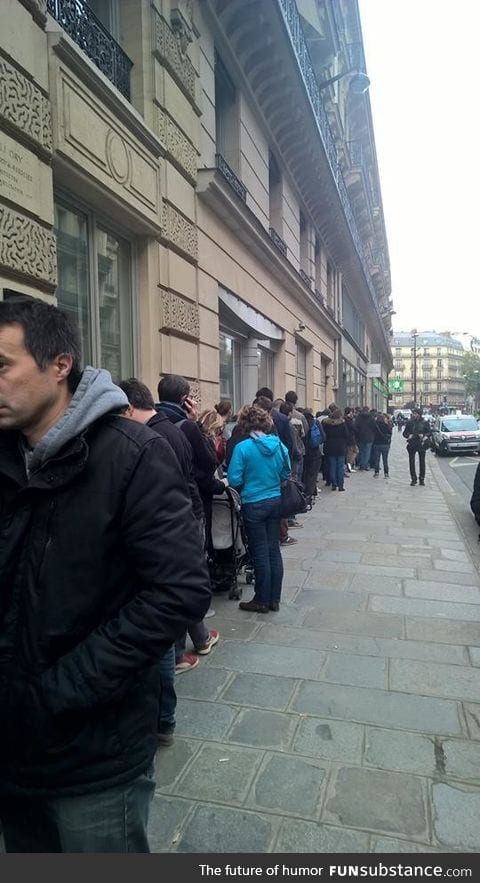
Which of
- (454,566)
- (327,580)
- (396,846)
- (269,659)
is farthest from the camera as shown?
(454,566)

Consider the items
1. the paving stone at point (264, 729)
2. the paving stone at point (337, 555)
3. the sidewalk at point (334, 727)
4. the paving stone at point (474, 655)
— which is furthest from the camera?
the paving stone at point (337, 555)

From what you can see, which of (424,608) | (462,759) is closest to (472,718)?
(462,759)

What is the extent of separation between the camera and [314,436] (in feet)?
35.3

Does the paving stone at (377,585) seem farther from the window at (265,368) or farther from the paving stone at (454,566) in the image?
the window at (265,368)

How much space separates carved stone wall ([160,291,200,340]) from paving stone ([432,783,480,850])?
5627mm

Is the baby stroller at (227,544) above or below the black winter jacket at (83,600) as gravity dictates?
below

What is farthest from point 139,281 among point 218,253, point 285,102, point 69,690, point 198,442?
point 285,102

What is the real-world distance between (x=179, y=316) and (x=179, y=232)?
1.10 metres

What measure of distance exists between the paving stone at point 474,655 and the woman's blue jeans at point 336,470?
8.80 metres

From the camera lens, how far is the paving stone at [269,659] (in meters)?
3.82

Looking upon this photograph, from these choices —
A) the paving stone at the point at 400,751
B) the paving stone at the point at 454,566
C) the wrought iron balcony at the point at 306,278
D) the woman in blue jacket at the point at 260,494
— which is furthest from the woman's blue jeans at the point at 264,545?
the wrought iron balcony at the point at 306,278

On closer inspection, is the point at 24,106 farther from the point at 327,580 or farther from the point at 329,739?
the point at 327,580
